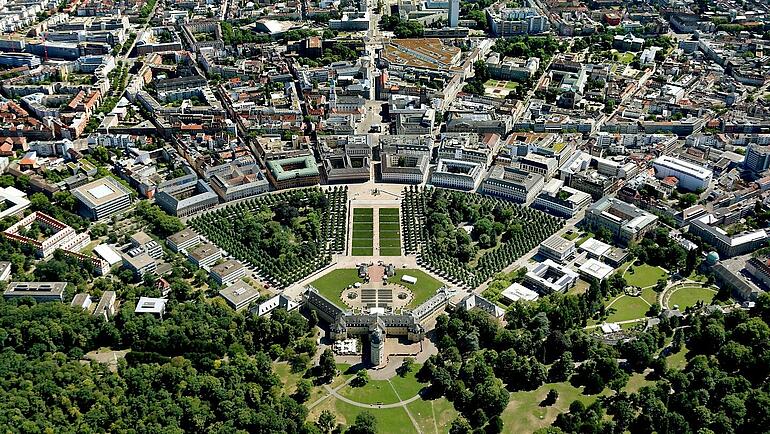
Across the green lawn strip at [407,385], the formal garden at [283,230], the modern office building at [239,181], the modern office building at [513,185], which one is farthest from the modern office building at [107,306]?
the modern office building at [513,185]

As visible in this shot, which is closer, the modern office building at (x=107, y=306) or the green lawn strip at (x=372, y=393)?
the green lawn strip at (x=372, y=393)

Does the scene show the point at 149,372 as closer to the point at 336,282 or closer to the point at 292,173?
the point at 336,282

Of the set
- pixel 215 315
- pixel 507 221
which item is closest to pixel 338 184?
pixel 507 221

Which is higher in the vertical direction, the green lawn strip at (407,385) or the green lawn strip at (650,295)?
the green lawn strip at (650,295)

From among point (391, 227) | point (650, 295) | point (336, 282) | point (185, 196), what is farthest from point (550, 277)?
point (185, 196)

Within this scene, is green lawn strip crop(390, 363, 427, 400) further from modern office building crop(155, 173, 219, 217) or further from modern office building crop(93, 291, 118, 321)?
modern office building crop(155, 173, 219, 217)

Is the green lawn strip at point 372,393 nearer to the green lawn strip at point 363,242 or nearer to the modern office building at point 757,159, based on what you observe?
the green lawn strip at point 363,242

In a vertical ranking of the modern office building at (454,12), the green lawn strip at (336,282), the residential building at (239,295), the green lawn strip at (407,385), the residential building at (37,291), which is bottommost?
the green lawn strip at (407,385)
